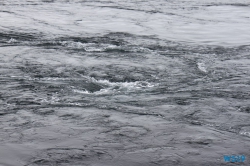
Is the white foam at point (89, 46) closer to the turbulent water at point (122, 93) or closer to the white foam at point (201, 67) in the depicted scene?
the turbulent water at point (122, 93)

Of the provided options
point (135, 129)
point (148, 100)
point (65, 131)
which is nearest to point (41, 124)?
point (65, 131)

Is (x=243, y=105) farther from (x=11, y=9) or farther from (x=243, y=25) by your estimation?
(x=11, y=9)

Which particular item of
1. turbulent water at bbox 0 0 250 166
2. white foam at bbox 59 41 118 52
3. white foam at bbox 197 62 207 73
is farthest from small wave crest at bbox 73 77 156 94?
white foam at bbox 59 41 118 52

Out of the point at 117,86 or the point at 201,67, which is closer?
the point at 117,86

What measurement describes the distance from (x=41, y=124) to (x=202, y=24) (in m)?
11.7

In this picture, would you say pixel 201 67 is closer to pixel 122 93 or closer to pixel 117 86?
pixel 117 86

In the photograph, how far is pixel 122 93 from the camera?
8477 millimetres

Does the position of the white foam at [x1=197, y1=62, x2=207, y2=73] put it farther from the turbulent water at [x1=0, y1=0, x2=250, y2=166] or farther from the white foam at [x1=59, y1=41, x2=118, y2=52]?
the white foam at [x1=59, y1=41, x2=118, y2=52]

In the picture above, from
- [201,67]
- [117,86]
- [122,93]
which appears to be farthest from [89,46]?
[122,93]

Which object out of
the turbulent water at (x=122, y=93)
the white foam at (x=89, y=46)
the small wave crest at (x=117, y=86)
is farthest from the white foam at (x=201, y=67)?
the white foam at (x=89, y=46)

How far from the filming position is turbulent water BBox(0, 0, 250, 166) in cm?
604

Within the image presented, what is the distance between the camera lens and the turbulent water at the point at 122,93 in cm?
604

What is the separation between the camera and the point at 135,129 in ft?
22.2

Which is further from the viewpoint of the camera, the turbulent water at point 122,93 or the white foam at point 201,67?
the white foam at point 201,67
